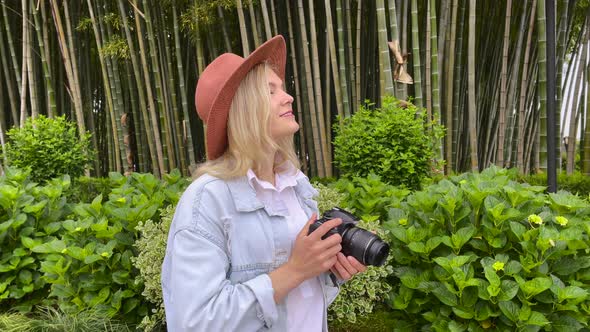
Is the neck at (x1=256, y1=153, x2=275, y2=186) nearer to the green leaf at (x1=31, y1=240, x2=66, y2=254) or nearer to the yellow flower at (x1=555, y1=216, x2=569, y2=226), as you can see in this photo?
the yellow flower at (x1=555, y1=216, x2=569, y2=226)

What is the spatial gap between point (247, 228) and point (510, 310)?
96 cm

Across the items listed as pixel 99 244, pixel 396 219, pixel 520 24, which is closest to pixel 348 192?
pixel 396 219

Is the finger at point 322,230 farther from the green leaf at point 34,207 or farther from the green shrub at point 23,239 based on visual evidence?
the green leaf at point 34,207

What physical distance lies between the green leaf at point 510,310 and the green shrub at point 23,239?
5.65ft

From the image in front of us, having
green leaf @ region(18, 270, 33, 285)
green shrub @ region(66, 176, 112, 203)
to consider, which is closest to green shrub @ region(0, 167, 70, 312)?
green leaf @ region(18, 270, 33, 285)

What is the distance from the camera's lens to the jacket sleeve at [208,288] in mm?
759

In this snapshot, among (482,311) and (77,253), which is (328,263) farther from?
(77,253)

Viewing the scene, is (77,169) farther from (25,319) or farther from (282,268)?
(282,268)

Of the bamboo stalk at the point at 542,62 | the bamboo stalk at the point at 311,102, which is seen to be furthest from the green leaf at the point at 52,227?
the bamboo stalk at the point at 542,62

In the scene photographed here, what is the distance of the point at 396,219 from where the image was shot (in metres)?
1.78

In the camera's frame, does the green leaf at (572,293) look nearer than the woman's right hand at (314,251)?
No

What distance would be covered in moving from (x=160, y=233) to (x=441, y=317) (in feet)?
3.38

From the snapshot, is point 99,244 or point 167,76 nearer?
point 99,244

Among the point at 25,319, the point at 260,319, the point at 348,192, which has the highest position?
the point at 260,319
